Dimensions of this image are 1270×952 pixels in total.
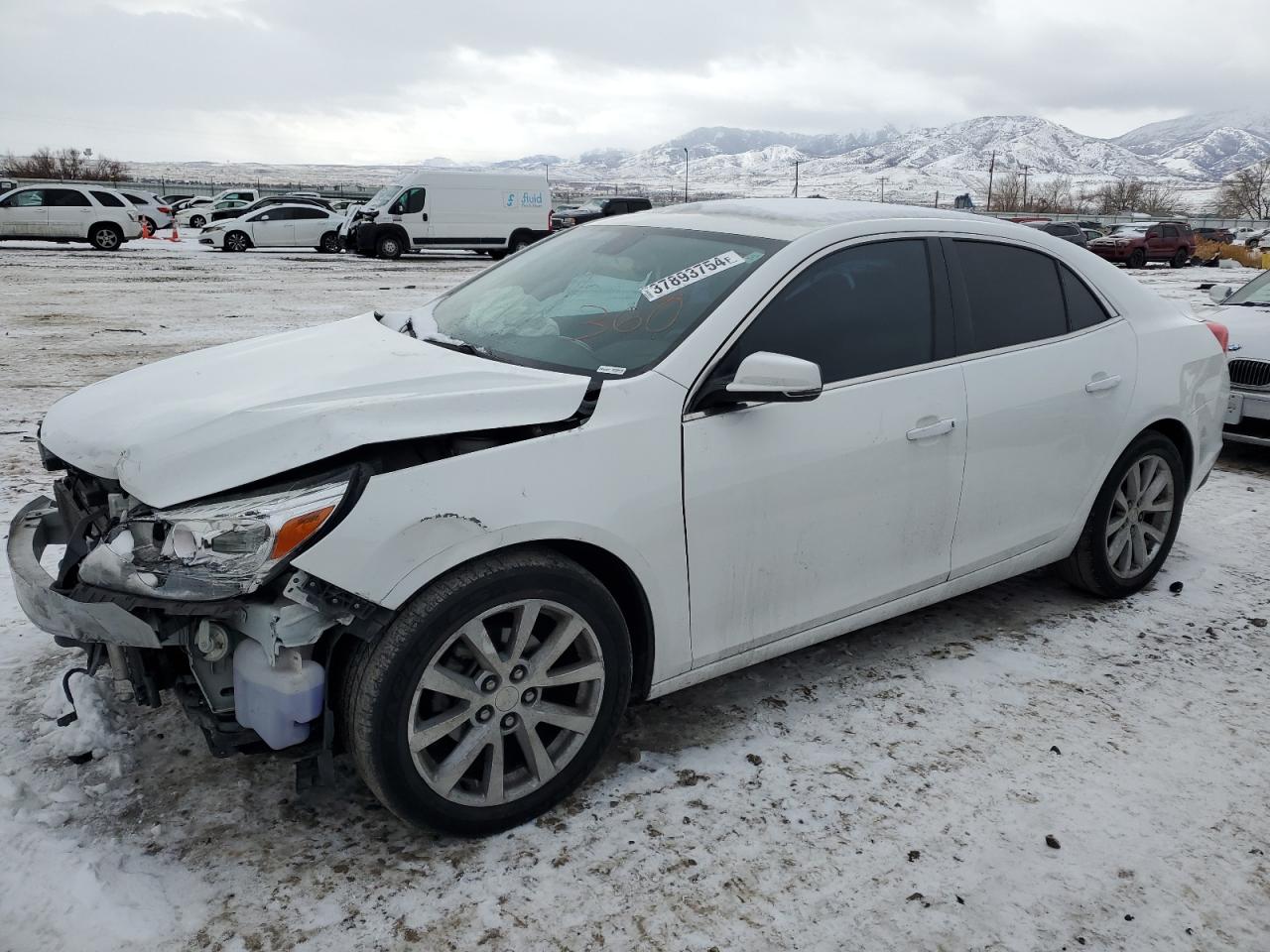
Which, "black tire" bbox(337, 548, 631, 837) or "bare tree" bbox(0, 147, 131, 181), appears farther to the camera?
"bare tree" bbox(0, 147, 131, 181)

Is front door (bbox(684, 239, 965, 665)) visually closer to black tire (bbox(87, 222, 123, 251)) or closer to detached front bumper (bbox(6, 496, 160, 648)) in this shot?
detached front bumper (bbox(6, 496, 160, 648))

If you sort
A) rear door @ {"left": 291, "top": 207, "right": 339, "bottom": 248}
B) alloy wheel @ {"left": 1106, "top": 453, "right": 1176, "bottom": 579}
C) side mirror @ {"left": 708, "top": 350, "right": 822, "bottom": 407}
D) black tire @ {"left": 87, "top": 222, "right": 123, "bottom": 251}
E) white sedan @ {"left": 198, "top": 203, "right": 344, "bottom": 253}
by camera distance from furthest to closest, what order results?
1. rear door @ {"left": 291, "top": 207, "right": 339, "bottom": 248}
2. white sedan @ {"left": 198, "top": 203, "right": 344, "bottom": 253}
3. black tire @ {"left": 87, "top": 222, "right": 123, "bottom": 251}
4. alloy wheel @ {"left": 1106, "top": 453, "right": 1176, "bottom": 579}
5. side mirror @ {"left": 708, "top": 350, "right": 822, "bottom": 407}

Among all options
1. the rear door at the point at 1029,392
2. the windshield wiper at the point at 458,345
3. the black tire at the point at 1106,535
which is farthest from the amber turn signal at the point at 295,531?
the black tire at the point at 1106,535

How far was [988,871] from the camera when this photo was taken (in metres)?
2.59

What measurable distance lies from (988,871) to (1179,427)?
258cm

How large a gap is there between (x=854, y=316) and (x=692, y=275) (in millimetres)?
558

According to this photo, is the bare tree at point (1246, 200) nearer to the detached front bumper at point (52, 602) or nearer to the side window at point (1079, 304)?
the side window at point (1079, 304)

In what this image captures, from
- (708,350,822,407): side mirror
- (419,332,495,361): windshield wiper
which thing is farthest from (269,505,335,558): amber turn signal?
(708,350,822,407): side mirror

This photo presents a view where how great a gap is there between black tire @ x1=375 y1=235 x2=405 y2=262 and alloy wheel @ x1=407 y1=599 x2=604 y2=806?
25.1m

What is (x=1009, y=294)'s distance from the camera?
3748 millimetres

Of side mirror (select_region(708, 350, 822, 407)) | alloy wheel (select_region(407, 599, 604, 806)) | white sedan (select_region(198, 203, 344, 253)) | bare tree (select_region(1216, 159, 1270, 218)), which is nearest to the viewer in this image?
alloy wheel (select_region(407, 599, 604, 806))

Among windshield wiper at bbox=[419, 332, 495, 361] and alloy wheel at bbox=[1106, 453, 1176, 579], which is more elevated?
windshield wiper at bbox=[419, 332, 495, 361]

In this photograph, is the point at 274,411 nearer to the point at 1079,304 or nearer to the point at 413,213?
the point at 1079,304

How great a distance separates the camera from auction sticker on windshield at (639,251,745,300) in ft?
10.5
